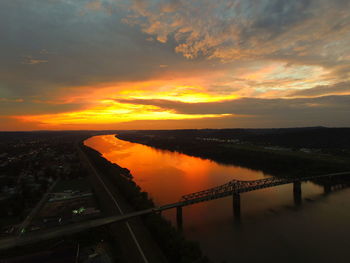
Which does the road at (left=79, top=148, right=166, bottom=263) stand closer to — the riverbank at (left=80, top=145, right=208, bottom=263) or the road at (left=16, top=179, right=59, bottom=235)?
the riverbank at (left=80, top=145, right=208, bottom=263)

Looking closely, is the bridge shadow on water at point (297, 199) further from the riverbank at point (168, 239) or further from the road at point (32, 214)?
the road at point (32, 214)

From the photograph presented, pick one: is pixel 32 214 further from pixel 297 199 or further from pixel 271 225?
pixel 297 199

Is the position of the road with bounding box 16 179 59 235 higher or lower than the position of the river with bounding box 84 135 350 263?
higher

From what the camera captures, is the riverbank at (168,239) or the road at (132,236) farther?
the road at (132,236)

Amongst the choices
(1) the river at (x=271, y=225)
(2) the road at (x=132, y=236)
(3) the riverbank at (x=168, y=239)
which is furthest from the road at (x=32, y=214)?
(1) the river at (x=271, y=225)

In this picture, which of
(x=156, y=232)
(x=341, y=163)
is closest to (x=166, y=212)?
(x=156, y=232)

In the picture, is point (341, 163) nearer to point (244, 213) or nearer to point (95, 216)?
point (244, 213)

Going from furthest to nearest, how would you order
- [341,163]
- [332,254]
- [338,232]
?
[341,163] < [338,232] < [332,254]

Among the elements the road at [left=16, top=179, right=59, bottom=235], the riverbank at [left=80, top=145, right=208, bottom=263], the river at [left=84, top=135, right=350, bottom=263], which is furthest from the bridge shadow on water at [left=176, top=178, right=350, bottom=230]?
the road at [left=16, top=179, right=59, bottom=235]

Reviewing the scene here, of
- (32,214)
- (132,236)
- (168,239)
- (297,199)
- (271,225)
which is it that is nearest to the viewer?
(168,239)

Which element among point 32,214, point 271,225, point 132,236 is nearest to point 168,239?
point 132,236

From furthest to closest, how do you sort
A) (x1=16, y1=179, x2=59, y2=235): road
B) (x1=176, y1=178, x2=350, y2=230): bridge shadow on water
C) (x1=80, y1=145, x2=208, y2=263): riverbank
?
(x1=176, y1=178, x2=350, y2=230): bridge shadow on water → (x1=16, y1=179, x2=59, y2=235): road → (x1=80, y1=145, x2=208, y2=263): riverbank
